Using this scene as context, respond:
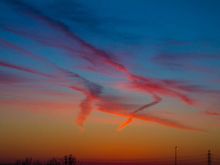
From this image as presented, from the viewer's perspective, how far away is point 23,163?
199250 millimetres

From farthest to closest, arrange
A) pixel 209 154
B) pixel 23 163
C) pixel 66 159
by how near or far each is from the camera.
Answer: pixel 23 163 < pixel 66 159 < pixel 209 154

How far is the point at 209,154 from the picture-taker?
106m

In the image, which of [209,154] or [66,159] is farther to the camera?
[66,159]

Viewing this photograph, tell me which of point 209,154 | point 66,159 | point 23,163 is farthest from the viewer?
point 23,163

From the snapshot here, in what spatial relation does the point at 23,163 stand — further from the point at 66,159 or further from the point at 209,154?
the point at 209,154

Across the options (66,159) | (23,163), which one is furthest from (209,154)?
(23,163)

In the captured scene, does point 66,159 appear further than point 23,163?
No

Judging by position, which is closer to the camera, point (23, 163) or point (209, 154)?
point (209, 154)

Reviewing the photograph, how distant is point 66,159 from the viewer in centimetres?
12069

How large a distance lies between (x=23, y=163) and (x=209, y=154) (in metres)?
116

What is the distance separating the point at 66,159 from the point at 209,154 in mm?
41081

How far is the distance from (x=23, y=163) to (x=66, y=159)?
85367mm
